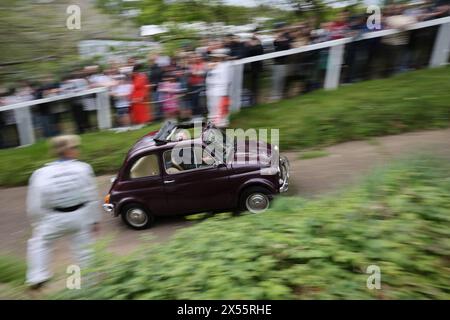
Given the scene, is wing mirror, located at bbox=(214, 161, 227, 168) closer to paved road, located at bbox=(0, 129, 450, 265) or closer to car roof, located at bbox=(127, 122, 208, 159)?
car roof, located at bbox=(127, 122, 208, 159)

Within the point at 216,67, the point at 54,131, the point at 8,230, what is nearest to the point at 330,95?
the point at 216,67

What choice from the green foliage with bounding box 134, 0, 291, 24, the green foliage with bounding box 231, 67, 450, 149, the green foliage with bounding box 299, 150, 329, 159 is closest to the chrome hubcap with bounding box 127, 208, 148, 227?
the green foliage with bounding box 299, 150, 329, 159

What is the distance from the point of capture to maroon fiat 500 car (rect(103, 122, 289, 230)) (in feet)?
24.7

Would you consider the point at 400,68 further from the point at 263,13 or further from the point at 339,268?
the point at 339,268

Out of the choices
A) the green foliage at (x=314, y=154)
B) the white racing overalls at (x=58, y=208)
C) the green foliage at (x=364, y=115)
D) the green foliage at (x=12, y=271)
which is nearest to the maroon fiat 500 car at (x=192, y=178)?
the green foliage at (x=314, y=154)

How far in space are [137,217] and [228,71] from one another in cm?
470

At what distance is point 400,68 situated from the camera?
1202 cm

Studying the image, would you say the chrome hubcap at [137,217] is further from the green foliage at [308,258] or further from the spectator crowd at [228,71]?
the spectator crowd at [228,71]

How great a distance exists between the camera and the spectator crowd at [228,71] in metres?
11.5

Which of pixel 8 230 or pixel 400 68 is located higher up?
pixel 400 68

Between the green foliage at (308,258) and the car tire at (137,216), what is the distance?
10.6 ft

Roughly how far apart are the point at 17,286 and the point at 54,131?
6875 mm

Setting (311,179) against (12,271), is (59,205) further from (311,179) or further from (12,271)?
(311,179)

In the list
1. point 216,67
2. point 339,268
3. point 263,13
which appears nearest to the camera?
point 339,268
